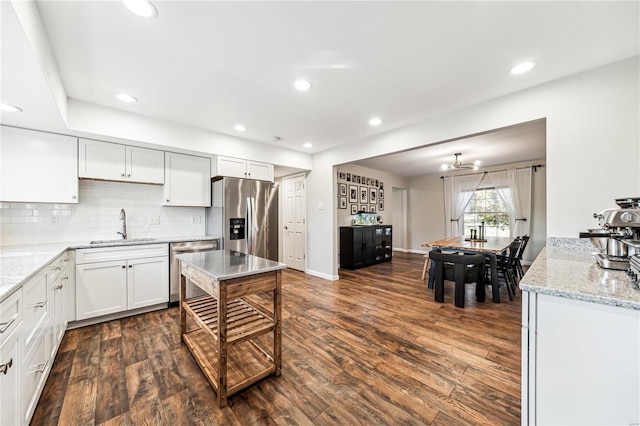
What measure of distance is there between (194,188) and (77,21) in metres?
2.22

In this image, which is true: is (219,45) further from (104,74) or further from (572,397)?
(572,397)

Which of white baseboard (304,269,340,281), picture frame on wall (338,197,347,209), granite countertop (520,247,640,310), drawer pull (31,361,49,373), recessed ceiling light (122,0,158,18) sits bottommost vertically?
white baseboard (304,269,340,281)

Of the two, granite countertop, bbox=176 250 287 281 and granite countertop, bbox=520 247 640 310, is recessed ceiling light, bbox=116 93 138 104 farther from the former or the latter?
granite countertop, bbox=520 247 640 310

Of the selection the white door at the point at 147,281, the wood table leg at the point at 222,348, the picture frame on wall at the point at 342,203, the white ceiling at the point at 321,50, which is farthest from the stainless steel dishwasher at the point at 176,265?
the picture frame on wall at the point at 342,203

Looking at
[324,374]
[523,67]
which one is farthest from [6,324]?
[523,67]

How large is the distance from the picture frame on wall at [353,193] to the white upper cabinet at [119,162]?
390cm

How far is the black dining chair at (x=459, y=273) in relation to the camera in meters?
3.11

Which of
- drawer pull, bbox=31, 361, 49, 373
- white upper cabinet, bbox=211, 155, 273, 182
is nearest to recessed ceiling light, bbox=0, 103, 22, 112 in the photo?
white upper cabinet, bbox=211, 155, 273, 182

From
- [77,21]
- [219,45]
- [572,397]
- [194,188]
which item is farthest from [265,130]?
[572,397]

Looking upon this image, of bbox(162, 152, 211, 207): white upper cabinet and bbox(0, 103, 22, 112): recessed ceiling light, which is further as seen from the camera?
bbox(162, 152, 211, 207): white upper cabinet

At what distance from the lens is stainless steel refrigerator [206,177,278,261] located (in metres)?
3.49

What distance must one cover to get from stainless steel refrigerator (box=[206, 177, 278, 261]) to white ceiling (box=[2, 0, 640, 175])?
1.16 meters

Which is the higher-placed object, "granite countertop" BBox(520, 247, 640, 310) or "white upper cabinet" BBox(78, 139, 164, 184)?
"white upper cabinet" BBox(78, 139, 164, 184)

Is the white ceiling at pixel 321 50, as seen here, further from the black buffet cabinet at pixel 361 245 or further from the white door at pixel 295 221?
the black buffet cabinet at pixel 361 245
